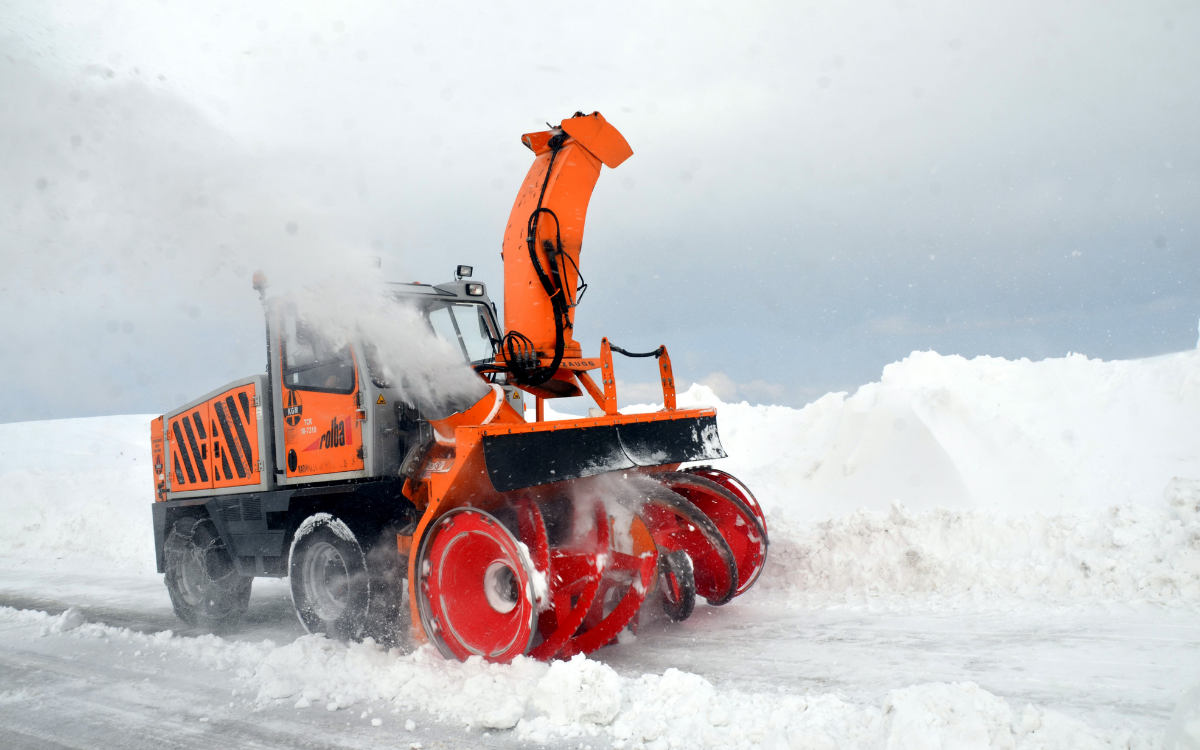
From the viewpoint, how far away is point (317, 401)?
5.32 metres

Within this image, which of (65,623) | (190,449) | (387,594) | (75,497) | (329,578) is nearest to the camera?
(387,594)

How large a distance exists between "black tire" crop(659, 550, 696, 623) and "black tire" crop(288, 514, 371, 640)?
189 cm

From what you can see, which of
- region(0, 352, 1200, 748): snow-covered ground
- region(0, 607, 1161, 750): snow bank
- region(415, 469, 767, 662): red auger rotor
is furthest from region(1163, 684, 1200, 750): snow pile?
region(415, 469, 767, 662): red auger rotor

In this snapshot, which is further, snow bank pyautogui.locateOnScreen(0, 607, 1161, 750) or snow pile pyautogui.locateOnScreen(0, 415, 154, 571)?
snow pile pyautogui.locateOnScreen(0, 415, 154, 571)

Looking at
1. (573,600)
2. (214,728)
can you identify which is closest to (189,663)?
(214,728)

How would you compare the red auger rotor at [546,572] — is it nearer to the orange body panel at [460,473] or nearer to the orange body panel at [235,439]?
the orange body panel at [460,473]

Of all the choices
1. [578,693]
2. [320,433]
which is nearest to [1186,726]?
[578,693]

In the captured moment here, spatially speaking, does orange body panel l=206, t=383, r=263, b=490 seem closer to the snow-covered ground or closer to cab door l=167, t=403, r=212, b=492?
cab door l=167, t=403, r=212, b=492

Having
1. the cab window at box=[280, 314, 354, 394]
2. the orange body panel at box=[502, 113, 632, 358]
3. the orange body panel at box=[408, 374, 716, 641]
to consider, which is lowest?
the orange body panel at box=[408, 374, 716, 641]

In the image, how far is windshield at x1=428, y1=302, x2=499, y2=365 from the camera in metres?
5.63

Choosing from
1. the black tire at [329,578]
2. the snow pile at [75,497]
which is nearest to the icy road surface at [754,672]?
the black tire at [329,578]

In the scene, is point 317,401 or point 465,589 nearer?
point 465,589

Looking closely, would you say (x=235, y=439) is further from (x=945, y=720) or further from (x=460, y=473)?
(x=945, y=720)

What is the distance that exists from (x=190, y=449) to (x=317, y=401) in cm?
223
